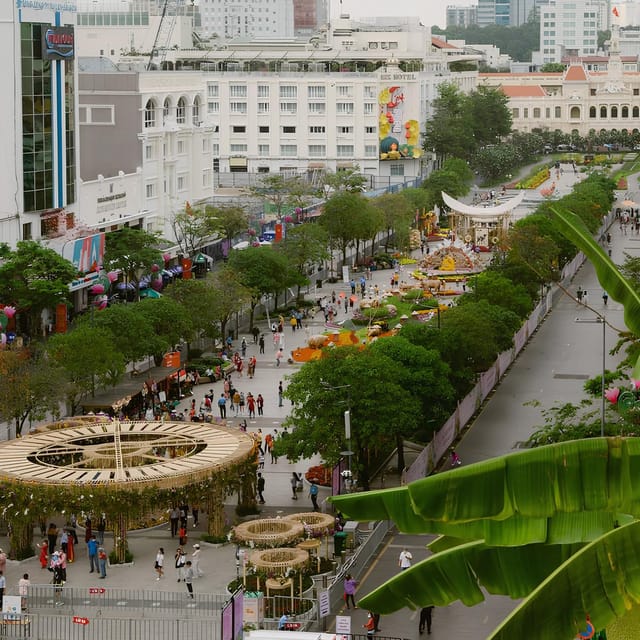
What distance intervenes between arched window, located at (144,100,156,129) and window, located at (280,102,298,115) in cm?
6234

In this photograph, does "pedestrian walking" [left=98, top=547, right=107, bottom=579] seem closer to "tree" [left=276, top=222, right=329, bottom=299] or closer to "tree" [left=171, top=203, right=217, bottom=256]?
"tree" [left=276, top=222, right=329, bottom=299]

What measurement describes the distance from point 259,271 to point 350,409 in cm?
3767

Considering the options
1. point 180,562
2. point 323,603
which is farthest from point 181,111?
point 323,603

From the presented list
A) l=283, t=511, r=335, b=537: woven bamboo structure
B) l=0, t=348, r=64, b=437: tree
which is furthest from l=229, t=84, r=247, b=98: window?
l=283, t=511, r=335, b=537: woven bamboo structure

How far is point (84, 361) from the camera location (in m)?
61.3

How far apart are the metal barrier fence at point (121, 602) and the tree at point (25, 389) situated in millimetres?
14887

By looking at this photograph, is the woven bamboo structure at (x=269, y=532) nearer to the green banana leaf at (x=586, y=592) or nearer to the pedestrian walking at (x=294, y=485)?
the pedestrian walking at (x=294, y=485)

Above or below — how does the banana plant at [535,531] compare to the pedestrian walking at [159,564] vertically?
above

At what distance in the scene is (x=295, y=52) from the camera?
564 ft

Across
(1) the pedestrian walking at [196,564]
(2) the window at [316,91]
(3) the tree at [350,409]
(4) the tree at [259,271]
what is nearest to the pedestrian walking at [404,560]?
(1) the pedestrian walking at [196,564]

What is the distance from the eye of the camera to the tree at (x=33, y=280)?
7350 cm

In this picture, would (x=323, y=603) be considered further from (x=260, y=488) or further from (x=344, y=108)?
(x=344, y=108)

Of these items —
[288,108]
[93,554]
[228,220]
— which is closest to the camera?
[93,554]

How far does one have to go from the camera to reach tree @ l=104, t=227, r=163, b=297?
285ft
